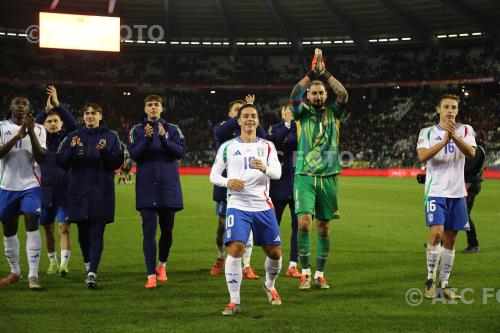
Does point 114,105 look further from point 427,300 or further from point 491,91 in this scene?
point 427,300

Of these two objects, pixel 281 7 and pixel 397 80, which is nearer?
pixel 281 7

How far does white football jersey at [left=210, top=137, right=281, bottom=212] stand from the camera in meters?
6.59

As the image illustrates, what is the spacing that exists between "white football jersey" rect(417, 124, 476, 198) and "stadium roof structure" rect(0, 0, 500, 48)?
39019mm

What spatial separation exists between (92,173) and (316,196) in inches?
111

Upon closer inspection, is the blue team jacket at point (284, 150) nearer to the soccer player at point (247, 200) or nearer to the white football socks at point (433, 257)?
the soccer player at point (247, 200)

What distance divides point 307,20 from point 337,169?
44796mm

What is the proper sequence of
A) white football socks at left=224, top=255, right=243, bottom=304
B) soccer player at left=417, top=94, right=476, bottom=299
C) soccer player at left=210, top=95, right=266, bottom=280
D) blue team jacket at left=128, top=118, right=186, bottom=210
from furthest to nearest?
soccer player at left=210, top=95, right=266, bottom=280 < blue team jacket at left=128, top=118, right=186, bottom=210 < soccer player at left=417, top=94, right=476, bottom=299 < white football socks at left=224, top=255, right=243, bottom=304

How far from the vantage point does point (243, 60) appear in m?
61.3

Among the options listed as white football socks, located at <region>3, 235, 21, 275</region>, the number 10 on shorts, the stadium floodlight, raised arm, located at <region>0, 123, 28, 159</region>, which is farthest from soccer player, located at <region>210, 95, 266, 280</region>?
the stadium floodlight

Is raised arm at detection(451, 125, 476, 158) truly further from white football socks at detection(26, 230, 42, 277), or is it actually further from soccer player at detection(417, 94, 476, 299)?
white football socks at detection(26, 230, 42, 277)

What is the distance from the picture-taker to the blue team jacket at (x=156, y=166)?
797 cm

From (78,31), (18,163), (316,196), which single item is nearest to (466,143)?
(316,196)

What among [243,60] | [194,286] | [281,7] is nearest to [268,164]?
[194,286]

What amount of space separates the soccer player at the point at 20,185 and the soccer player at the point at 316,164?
3.14 meters
